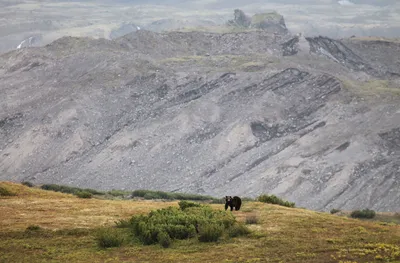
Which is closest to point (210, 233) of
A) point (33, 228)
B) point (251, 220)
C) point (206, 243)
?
point (206, 243)

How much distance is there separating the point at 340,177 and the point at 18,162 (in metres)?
48.9

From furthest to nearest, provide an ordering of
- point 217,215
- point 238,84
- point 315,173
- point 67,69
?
Answer: point 67,69 → point 238,84 → point 315,173 → point 217,215

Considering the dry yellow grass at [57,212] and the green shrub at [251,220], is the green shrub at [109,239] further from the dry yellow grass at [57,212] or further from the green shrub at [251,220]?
the green shrub at [251,220]

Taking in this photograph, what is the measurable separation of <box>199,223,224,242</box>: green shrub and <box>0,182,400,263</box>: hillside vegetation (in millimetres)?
216

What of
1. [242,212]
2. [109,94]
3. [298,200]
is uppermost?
[242,212]

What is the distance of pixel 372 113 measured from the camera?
94.4 metres

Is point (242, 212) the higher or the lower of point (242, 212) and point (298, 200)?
the higher

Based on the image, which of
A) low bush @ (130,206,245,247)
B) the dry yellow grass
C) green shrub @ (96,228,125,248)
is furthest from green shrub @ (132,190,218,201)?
green shrub @ (96,228,125,248)

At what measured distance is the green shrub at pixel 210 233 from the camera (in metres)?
24.4

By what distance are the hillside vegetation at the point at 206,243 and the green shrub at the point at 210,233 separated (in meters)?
0.22

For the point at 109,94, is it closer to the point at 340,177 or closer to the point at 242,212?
the point at 340,177

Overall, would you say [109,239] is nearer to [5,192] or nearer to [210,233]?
[210,233]

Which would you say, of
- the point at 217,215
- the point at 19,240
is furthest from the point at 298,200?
the point at 19,240

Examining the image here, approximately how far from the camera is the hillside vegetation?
21922 millimetres
